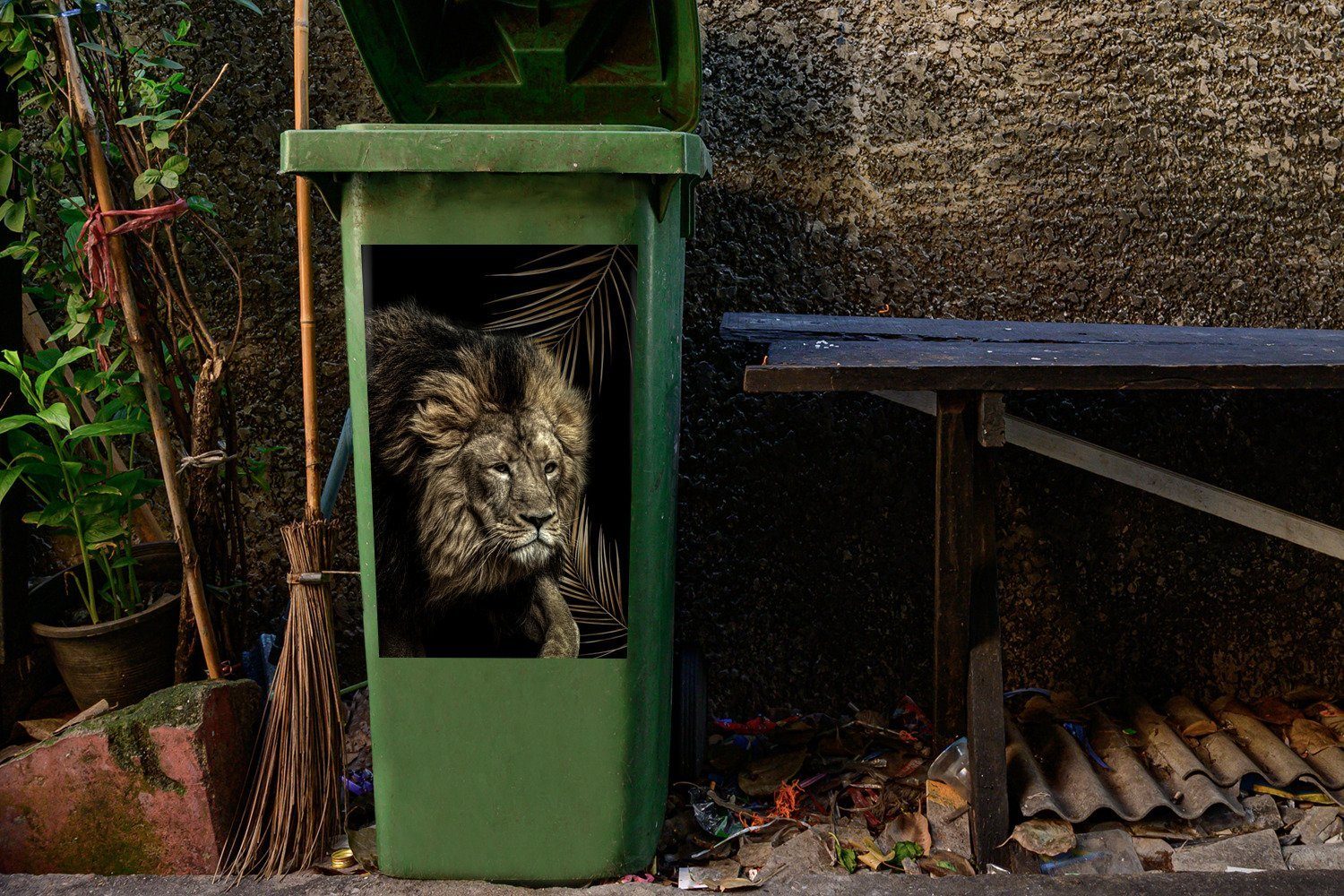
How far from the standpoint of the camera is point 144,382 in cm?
221

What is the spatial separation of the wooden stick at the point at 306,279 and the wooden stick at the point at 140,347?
0.35m

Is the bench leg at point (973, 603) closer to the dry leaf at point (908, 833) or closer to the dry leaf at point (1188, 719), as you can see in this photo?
the dry leaf at point (908, 833)

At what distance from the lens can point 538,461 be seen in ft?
6.00

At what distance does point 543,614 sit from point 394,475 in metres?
0.39

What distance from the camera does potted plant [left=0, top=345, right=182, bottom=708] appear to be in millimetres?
2117

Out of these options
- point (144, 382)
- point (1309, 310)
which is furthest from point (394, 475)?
point (1309, 310)

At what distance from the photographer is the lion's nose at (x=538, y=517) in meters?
1.85

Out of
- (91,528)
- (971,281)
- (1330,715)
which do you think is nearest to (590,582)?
(91,528)

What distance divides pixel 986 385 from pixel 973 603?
22.4 inches

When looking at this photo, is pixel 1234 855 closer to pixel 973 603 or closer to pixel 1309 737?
pixel 1309 737

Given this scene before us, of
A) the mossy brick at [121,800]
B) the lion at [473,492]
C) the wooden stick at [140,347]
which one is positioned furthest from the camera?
the wooden stick at [140,347]

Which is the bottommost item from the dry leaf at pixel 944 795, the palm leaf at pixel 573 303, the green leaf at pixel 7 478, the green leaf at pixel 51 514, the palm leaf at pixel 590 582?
the dry leaf at pixel 944 795

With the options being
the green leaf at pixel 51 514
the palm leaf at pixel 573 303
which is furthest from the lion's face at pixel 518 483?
the green leaf at pixel 51 514

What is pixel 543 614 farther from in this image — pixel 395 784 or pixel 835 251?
pixel 835 251
